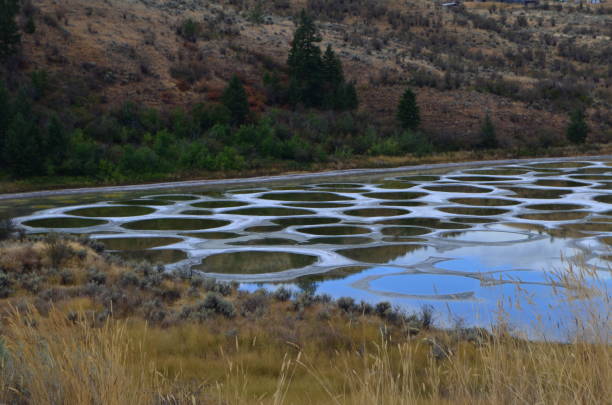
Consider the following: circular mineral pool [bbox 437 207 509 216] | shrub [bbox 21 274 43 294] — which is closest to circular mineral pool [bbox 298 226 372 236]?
circular mineral pool [bbox 437 207 509 216]

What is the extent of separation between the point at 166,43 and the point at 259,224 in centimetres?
4035

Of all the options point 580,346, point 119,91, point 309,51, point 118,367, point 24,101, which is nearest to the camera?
point 118,367

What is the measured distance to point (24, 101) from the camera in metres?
33.8

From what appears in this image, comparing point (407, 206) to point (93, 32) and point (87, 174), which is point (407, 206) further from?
point (93, 32)

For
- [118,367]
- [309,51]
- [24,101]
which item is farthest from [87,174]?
[118,367]

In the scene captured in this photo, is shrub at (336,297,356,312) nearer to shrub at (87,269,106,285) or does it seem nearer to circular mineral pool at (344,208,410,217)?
shrub at (87,269,106,285)

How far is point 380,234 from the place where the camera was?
17.3 meters

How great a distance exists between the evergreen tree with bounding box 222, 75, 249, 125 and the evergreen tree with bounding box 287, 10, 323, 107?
22.7 feet

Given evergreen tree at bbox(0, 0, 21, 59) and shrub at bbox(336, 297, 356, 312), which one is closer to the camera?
shrub at bbox(336, 297, 356, 312)

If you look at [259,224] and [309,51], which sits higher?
[309,51]

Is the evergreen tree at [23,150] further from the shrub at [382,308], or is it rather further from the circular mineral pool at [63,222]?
the shrub at [382,308]

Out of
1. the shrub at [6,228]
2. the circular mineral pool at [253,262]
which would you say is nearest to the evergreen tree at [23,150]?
the shrub at [6,228]

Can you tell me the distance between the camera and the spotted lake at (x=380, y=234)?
38.6 ft

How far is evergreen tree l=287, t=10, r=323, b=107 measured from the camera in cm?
5075
